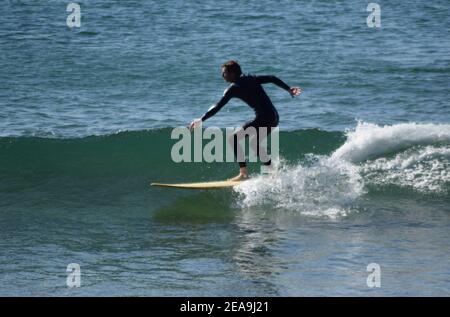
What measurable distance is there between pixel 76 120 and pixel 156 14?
7533 mm

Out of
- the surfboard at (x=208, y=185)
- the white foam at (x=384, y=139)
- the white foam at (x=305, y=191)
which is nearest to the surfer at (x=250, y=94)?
the surfboard at (x=208, y=185)

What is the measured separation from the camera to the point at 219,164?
14508 mm

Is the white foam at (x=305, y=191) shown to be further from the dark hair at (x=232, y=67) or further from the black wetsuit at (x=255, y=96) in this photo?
the dark hair at (x=232, y=67)

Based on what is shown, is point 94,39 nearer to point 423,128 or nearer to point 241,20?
point 241,20

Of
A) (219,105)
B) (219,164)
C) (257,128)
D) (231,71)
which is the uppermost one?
(231,71)

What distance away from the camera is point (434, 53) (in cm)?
2072

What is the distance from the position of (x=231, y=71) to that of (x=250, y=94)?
0.41 metres

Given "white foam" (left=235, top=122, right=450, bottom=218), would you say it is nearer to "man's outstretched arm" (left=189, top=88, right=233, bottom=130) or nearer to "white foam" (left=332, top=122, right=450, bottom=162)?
"white foam" (left=332, top=122, right=450, bottom=162)

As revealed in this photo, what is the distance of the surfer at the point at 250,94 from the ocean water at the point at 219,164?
0.94m

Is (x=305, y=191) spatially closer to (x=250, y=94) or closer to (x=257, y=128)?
(x=257, y=128)

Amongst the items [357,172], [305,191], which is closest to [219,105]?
[305,191]

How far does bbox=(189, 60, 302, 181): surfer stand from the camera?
11.5m
